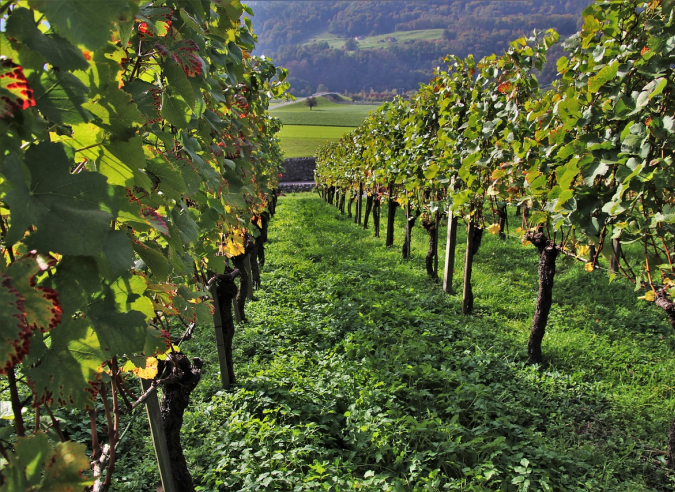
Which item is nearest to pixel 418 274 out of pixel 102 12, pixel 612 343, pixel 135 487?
pixel 612 343

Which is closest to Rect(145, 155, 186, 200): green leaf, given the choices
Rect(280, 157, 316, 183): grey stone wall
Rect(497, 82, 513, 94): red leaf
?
Rect(497, 82, 513, 94): red leaf

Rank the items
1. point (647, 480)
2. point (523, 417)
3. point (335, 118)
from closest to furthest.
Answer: point (647, 480) → point (523, 417) → point (335, 118)

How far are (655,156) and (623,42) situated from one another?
93 cm

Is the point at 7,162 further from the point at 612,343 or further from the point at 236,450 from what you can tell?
the point at 612,343

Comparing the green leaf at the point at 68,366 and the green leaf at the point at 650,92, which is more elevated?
the green leaf at the point at 650,92

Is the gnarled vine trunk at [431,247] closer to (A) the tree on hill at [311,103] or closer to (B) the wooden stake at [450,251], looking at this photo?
(B) the wooden stake at [450,251]

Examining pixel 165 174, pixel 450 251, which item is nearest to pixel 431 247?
pixel 450 251

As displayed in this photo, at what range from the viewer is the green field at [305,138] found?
51.2 metres

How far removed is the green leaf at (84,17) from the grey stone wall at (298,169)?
46.7m

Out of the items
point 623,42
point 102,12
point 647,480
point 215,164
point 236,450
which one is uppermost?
point 623,42

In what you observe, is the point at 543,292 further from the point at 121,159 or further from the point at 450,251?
the point at 121,159

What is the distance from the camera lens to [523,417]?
3.76m

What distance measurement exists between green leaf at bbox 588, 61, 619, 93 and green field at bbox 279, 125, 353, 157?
4497 centimetres

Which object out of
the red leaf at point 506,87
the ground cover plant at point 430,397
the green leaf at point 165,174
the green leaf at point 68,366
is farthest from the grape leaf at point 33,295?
the red leaf at point 506,87
